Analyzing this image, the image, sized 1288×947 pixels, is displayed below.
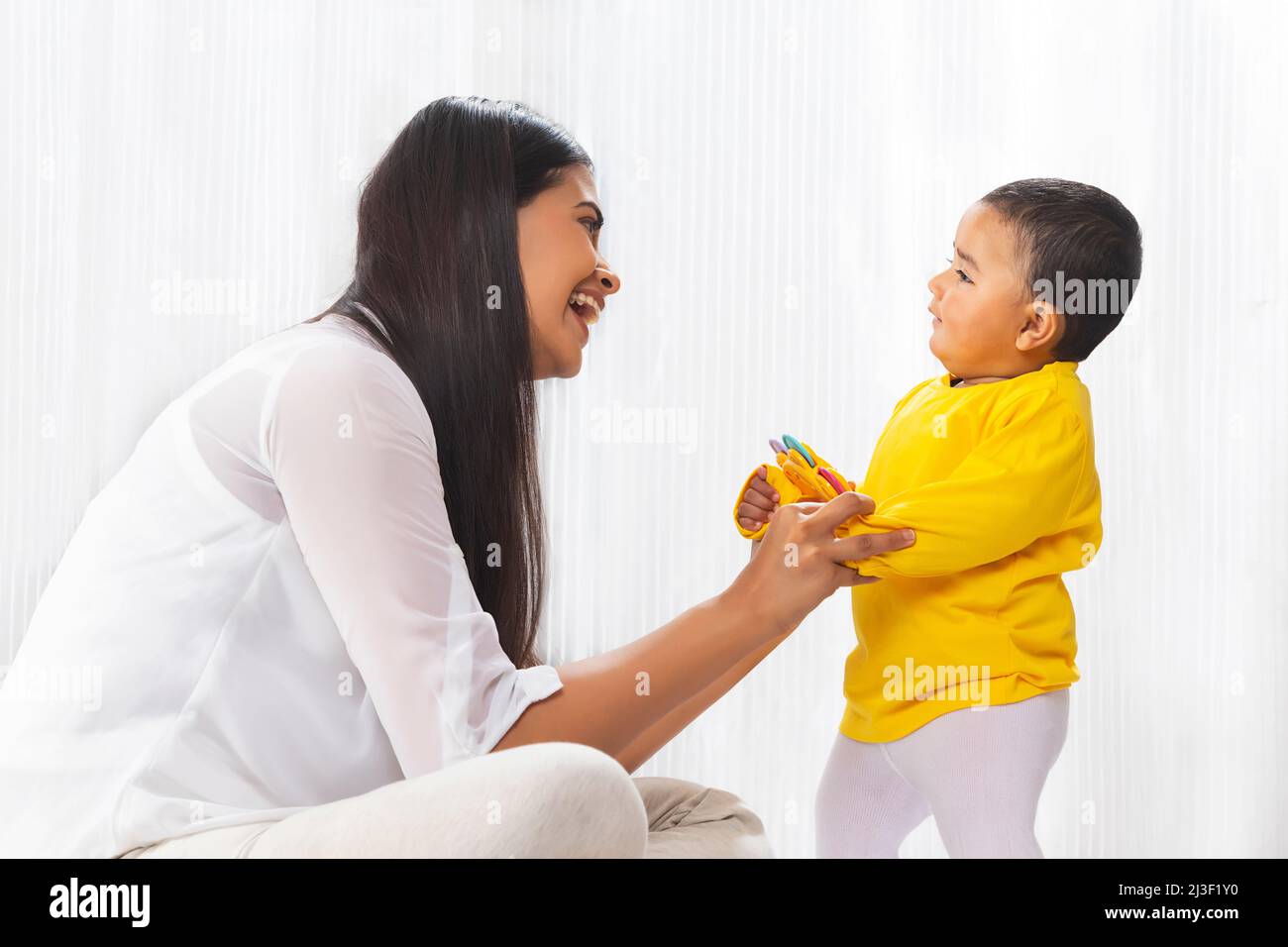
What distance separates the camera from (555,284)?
3.12 ft

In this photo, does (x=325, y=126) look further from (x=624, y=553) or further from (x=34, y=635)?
(x=34, y=635)

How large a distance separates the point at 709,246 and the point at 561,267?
592mm

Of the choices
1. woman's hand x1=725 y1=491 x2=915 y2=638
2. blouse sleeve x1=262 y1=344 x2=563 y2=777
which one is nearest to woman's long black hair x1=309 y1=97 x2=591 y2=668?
blouse sleeve x1=262 y1=344 x2=563 y2=777

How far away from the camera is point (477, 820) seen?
2.23 ft

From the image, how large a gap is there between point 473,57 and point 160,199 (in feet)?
1.50

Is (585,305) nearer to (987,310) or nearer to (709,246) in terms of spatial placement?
(987,310)

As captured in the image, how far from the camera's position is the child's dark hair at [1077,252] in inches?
39.8

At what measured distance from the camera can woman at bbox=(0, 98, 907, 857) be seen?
72 cm

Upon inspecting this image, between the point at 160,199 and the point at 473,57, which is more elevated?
the point at 473,57

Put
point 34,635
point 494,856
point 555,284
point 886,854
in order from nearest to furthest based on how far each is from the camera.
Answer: point 494,856
point 34,635
point 555,284
point 886,854

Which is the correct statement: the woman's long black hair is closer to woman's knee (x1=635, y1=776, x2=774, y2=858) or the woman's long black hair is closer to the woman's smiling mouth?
the woman's smiling mouth

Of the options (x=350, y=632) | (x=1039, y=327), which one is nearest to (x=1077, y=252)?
(x=1039, y=327)

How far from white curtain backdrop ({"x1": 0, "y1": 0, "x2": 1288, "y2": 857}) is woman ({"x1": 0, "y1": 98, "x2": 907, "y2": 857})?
1.98 ft
